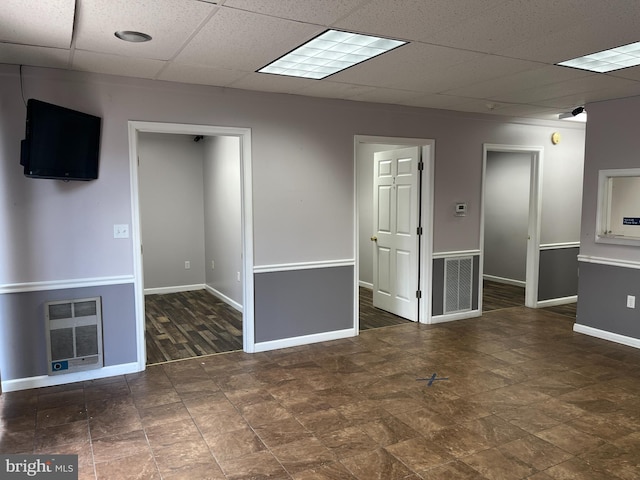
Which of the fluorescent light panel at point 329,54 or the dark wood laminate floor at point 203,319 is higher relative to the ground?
the fluorescent light panel at point 329,54

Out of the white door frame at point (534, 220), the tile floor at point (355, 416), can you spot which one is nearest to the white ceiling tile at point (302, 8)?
the tile floor at point (355, 416)

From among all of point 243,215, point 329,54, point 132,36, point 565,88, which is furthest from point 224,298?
point 565,88

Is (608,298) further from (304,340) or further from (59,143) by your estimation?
(59,143)

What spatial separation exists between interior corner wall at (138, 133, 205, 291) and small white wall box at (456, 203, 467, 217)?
386 cm

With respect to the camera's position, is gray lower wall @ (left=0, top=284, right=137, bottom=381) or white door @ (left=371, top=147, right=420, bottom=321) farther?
white door @ (left=371, top=147, right=420, bottom=321)

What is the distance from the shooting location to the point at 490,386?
12.0ft

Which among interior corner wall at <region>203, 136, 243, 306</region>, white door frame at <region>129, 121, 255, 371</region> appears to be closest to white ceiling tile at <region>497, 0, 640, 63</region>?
white door frame at <region>129, 121, 255, 371</region>

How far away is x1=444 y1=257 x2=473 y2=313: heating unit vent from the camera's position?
5.53 m

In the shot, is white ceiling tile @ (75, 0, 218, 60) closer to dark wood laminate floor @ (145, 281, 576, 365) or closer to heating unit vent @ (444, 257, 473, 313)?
dark wood laminate floor @ (145, 281, 576, 365)

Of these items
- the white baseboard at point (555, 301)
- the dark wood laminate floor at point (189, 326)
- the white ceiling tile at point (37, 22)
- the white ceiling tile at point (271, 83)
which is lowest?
the dark wood laminate floor at point (189, 326)

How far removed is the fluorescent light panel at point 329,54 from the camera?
2963 millimetres

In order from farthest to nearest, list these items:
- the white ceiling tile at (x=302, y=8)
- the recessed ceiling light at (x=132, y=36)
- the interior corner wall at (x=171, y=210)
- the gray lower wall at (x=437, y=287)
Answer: the interior corner wall at (x=171, y=210)
the gray lower wall at (x=437, y=287)
the recessed ceiling light at (x=132, y=36)
the white ceiling tile at (x=302, y=8)

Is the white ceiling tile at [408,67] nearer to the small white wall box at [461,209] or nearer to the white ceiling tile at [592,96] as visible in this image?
the white ceiling tile at [592,96]

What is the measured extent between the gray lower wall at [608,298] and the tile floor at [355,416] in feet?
1.13
